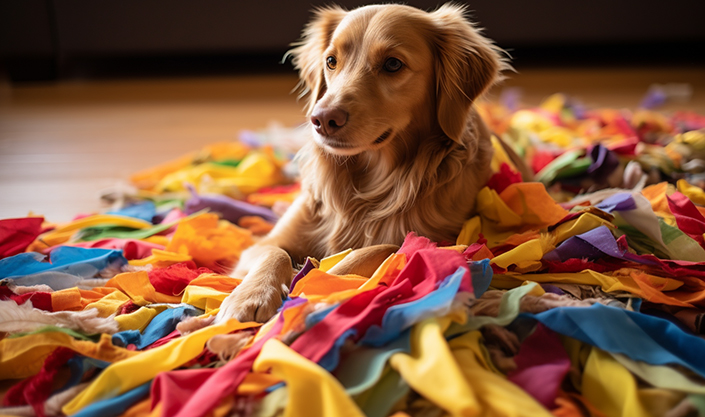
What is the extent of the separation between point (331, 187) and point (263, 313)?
58 cm

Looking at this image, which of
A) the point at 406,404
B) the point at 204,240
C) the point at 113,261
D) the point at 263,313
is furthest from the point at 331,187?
the point at 406,404

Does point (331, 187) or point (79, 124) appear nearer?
point (331, 187)

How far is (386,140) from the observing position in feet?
5.51

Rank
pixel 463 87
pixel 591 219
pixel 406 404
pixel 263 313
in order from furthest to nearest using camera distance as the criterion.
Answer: pixel 463 87 < pixel 591 219 < pixel 263 313 < pixel 406 404

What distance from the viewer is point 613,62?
621cm

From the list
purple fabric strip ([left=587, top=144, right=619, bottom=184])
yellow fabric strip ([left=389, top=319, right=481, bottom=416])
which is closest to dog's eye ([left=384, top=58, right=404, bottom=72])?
yellow fabric strip ([left=389, top=319, right=481, bottom=416])

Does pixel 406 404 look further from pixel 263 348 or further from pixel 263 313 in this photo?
pixel 263 313

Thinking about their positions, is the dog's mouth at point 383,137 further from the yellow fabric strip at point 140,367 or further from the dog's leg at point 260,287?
the yellow fabric strip at point 140,367

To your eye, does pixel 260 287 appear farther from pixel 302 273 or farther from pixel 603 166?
pixel 603 166

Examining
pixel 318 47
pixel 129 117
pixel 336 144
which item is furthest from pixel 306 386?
pixel 129 117

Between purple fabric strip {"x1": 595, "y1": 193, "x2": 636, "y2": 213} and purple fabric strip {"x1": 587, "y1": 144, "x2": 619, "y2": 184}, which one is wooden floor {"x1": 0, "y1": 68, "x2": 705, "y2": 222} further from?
purple fabric strip {"x1": 587, "y1": 144, "x2": 619, "y2": 184}

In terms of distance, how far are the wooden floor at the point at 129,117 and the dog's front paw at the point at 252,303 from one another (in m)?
1.22

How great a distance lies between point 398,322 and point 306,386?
25 cm

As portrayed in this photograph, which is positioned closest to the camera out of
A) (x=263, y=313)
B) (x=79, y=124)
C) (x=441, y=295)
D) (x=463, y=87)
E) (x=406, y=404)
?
(x=406, y=404)
